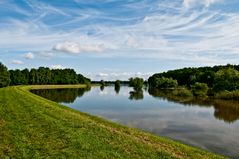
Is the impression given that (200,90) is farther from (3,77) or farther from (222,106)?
(3,77)

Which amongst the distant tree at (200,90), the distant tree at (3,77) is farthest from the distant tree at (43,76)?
the distant tree at (200,90)

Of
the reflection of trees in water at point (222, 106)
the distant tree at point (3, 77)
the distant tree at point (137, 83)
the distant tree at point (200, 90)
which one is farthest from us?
the distant tree at point (137, 83)

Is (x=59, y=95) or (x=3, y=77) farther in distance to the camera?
(x=3, y=77)

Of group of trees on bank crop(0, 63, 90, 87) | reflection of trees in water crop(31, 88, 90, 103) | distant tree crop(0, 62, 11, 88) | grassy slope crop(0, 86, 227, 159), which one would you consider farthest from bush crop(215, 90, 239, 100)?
group of trees on bank crop(0, 63, 90, 87)

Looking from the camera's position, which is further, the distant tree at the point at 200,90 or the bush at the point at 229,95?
the distant tree at the point at 200,90

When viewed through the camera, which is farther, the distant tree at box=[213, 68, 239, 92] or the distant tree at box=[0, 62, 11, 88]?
the distant tree at box=[0, 62, 11, 88]

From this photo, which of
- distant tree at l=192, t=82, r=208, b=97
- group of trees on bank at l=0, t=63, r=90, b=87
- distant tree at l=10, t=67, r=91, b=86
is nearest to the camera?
distant tree at l=192, t=82, r=208, b=97

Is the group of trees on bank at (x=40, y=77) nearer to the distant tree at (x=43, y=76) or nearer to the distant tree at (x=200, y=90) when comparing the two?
the distant tree at (x=43, y=76)

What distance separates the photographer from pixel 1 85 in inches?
2963

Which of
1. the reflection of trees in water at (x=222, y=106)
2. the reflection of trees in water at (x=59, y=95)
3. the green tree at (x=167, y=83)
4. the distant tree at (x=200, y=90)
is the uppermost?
the green tree at (x=167, y=83)

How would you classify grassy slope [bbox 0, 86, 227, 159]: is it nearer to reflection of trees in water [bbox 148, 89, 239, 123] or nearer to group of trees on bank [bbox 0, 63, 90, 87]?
reflection of trees in water [bbox 148, 89, 239, 123]

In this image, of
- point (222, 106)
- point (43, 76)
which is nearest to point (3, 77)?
point (43, 76)

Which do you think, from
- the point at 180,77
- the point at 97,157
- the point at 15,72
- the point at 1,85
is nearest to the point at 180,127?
the point at 97,157

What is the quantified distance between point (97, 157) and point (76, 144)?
2.04 metres
